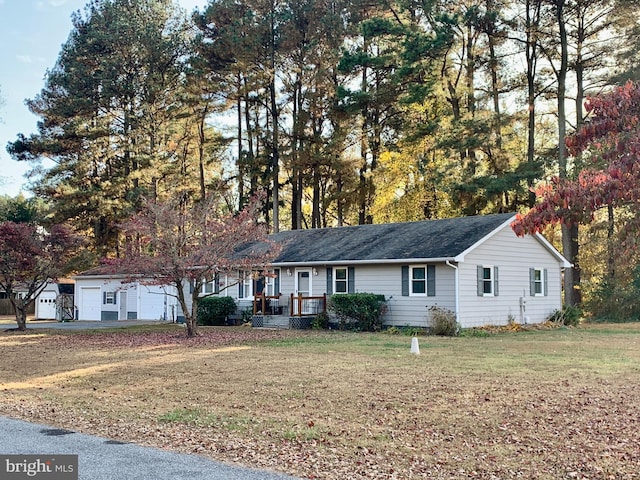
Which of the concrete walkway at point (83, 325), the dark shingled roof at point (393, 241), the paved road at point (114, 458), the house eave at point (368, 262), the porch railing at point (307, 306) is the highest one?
the dark shingled roof at point (393, 241)

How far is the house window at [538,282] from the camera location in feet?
81.7

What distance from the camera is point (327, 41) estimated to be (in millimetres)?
34500

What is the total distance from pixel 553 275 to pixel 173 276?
15554 millimetres

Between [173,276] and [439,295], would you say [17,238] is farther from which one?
[439,295]

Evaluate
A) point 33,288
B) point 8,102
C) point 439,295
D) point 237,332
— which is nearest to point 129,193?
point 8,102

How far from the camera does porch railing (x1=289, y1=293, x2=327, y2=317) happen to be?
23984 mm

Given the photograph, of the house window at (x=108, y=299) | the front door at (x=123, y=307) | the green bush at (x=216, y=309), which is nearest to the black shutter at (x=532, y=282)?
the green bush at (x=216, y=309)

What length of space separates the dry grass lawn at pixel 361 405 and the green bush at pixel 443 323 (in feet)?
12.6

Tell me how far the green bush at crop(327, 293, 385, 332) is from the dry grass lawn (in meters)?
5.52

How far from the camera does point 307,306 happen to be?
80.9 feet

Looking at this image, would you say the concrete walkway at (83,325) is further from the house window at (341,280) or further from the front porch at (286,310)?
the house window at (341,280)

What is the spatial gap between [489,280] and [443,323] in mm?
3317

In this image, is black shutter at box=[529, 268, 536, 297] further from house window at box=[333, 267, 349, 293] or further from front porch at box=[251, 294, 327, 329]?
front porch at box=[251, 294, 327, 329]

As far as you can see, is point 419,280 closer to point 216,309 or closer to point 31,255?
point 216,309
